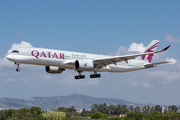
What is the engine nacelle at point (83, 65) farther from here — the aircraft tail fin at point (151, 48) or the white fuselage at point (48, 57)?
the aircraft tail fin at point (151, 48)

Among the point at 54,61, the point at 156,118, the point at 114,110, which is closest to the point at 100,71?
the point at 54,61

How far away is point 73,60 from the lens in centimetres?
4156

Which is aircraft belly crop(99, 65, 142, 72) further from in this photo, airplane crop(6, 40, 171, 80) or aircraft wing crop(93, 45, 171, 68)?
aircraft wing crop(93, 45, 171, 68)

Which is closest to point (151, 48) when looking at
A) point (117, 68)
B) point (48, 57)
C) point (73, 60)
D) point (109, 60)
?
point (117, 68)

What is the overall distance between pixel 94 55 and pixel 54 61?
8.58 metres

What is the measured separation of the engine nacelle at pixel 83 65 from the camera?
40.4m

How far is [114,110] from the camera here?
176500 mm

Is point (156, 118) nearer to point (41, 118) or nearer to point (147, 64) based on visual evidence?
point (147, 64)

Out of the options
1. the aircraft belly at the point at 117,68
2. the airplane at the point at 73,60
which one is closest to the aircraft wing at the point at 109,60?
the airplane at the point at 73,60

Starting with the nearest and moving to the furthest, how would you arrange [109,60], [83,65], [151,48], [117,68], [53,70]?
1. [83,65]
2. [109,60]
3. [53,70]
4. [117,68]
5. [151,48]

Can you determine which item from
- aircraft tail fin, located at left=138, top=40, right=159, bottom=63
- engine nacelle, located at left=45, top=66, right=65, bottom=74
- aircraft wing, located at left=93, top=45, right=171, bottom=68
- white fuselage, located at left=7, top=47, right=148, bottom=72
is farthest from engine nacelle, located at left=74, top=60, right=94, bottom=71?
aircraft tail fin, located at left=138, top=40, right=159, bottom=63

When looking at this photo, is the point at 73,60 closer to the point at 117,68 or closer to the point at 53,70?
the point at 53,70

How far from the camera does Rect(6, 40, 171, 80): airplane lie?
123 feet

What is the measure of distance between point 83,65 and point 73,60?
2.14m
